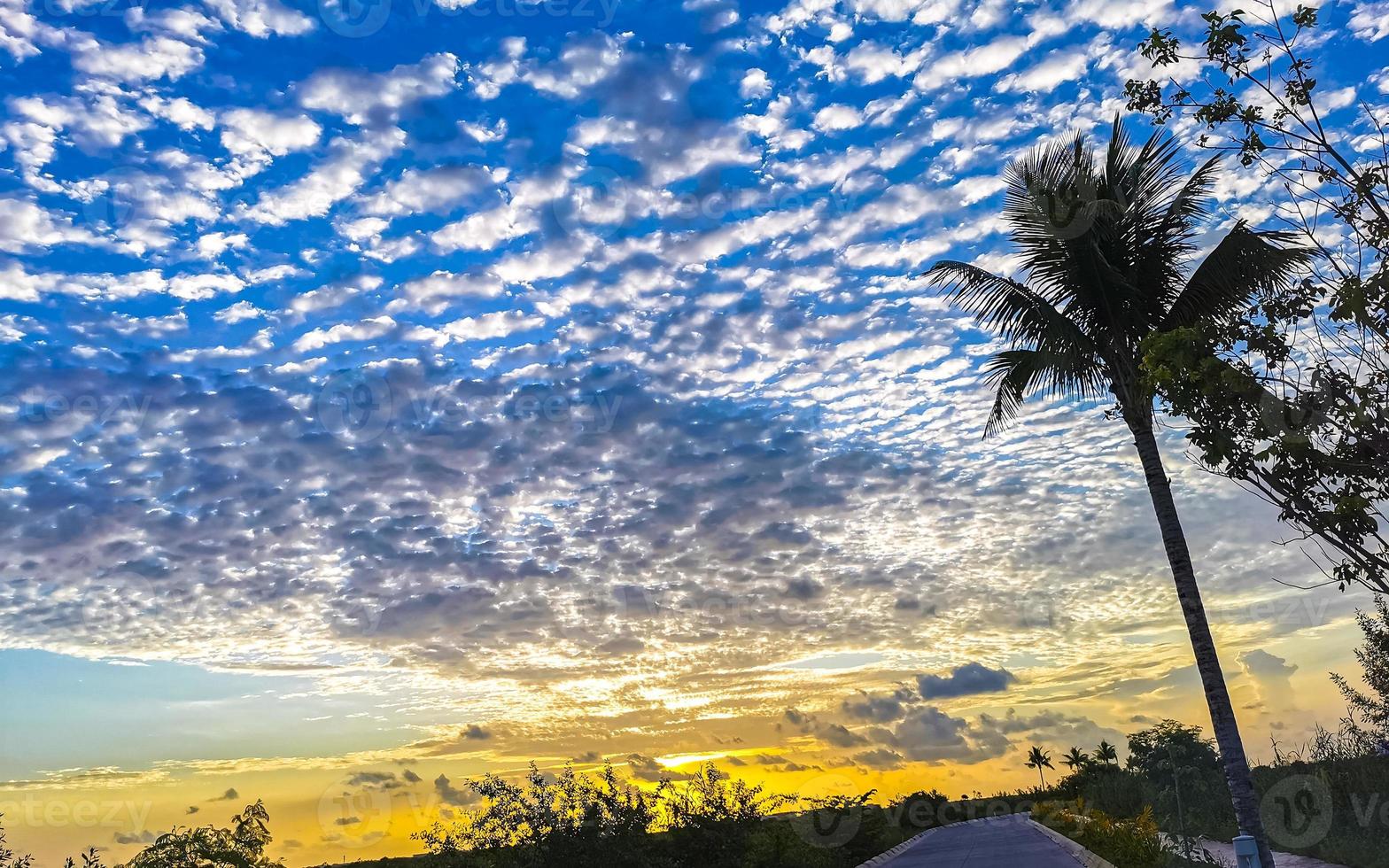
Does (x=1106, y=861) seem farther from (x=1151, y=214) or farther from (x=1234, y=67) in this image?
(x=1234, y=67)

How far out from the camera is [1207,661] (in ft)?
50.4

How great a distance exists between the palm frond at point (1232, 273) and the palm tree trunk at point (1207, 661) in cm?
237

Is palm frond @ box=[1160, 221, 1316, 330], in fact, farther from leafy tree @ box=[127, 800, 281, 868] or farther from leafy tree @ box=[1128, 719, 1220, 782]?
leafy tree @ box=[1128, 719, 1220, 782]

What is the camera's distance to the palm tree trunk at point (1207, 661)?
14.7m

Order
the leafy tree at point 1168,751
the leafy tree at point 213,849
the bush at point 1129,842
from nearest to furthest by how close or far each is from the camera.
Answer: the leafy tree at point 213,849
the bush at point 1129,842
the leafy tree at point 1168,751

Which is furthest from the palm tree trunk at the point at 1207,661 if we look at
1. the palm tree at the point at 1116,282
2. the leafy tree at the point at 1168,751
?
the leafy tree at the point at 1168,751

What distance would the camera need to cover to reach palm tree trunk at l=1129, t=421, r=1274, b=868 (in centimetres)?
1474

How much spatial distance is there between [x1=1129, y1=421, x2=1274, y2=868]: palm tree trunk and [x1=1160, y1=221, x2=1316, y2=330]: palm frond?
2.37m

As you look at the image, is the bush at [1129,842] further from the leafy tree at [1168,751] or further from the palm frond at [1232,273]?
the leafy tree at [1168,751]

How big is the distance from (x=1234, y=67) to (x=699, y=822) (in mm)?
20518

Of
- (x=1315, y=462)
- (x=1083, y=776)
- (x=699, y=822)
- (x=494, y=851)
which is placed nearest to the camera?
(x=1315, y=462)

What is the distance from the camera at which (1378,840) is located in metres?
21.5

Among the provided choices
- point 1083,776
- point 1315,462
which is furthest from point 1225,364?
point 1083,776

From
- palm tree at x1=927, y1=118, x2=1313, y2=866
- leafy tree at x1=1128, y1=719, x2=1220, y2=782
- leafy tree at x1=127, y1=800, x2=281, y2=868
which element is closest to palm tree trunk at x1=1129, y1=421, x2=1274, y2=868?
palm tree at x1=927, y1=118, x2=1313, y2=866
